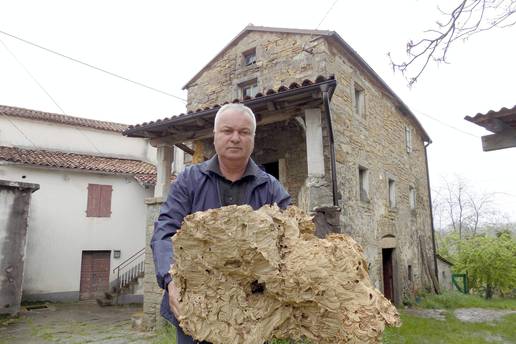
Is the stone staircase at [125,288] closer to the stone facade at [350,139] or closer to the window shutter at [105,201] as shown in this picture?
the window shutter at [105,201]

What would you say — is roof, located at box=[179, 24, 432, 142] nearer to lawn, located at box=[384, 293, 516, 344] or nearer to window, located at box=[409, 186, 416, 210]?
window, located at box=[409, 186, 416, 210]

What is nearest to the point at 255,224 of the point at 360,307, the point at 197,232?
the point at 197,232

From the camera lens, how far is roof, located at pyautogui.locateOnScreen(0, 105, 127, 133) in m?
15.0

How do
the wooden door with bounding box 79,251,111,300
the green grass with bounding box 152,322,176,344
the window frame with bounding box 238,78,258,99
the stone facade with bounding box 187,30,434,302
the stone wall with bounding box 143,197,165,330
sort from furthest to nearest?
the wooden door with bounding box 79,251,111,300, the window frame with bounding box 238,78,258,99, the stone facade with bounding box 187,30,434,302, the stone wall with bounding box 143,197,165,330, the green grass with bounding box 152,322,176,344

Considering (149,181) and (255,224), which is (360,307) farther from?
(149,181)

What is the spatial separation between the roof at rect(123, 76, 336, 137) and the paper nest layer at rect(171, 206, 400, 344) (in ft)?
15.3

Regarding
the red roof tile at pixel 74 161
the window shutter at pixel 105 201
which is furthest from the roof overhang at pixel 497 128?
the window shutter at pixel 105 201

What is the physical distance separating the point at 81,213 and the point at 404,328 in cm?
1225

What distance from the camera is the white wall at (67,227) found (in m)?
13.3

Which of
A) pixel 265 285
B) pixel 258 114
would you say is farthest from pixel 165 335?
pixel 265 285

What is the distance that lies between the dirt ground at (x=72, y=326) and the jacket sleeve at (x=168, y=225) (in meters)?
6.22

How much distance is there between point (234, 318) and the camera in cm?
128

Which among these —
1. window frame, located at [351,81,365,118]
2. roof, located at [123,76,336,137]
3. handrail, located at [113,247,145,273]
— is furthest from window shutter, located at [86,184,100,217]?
window frame, located at [351,81,365,118]

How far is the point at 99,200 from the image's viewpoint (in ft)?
48.1
